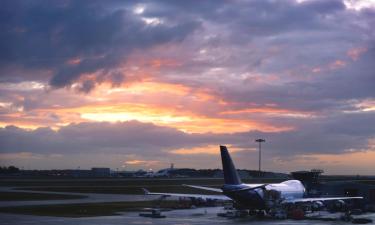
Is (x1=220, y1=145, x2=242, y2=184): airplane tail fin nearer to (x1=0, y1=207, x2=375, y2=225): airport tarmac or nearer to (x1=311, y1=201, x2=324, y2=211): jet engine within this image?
(x1=0, y1=207, x2=375, y2=225): airport tarmac

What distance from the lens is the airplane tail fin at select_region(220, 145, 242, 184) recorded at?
67188 millimetres

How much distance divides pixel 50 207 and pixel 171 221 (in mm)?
26480

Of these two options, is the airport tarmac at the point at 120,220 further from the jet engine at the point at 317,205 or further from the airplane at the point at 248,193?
the jet engine at the point at 317,205

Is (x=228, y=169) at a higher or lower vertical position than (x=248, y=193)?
higher

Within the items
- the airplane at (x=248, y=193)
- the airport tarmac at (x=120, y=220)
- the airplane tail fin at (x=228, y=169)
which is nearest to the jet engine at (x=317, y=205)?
the airplane at (x=248, y=193)

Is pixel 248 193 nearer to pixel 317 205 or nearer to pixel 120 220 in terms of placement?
pixel 120 220

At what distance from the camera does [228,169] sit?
67500 mm

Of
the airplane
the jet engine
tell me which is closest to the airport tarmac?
the airplane

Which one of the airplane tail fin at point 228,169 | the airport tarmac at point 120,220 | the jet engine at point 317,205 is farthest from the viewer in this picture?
the jet engine at point 317,205

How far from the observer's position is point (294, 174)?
98000 mm

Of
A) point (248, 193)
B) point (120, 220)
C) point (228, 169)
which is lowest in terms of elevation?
point (120, 220)

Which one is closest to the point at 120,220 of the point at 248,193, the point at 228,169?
the point at 228,169

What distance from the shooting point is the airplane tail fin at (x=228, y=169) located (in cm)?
6719

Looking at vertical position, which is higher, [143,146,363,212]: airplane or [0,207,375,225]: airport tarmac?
[143,146,363,212]: airplane
